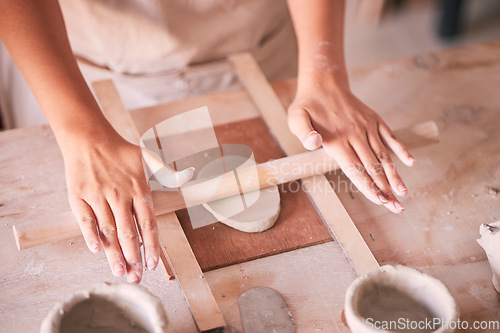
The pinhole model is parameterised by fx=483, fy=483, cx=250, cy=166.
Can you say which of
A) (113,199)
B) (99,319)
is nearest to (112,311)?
(99,319)

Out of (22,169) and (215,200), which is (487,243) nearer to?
(215,200)

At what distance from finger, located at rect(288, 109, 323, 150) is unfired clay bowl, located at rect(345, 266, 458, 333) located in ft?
1.15

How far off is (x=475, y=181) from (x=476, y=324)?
0.35 m

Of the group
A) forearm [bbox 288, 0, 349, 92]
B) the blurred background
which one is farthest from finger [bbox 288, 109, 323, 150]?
the blurred background

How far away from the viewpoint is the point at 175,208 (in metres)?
0.94

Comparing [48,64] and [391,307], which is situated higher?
[48,64]

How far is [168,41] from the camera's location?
1264 mm

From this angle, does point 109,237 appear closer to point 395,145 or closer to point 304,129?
point 304,129

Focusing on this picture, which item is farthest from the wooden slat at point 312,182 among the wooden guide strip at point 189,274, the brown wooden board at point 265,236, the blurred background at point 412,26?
the blurred background at point 412,26

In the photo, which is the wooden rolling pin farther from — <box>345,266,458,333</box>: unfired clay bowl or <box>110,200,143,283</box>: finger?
<box>345,266,458,333</box>: unfired clay bowl

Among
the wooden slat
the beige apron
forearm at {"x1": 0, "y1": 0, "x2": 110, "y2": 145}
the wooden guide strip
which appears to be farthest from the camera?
the beige apron

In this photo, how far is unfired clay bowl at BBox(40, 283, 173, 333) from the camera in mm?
654

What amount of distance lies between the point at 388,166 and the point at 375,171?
3cm

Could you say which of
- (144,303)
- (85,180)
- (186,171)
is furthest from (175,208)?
(144,303)
